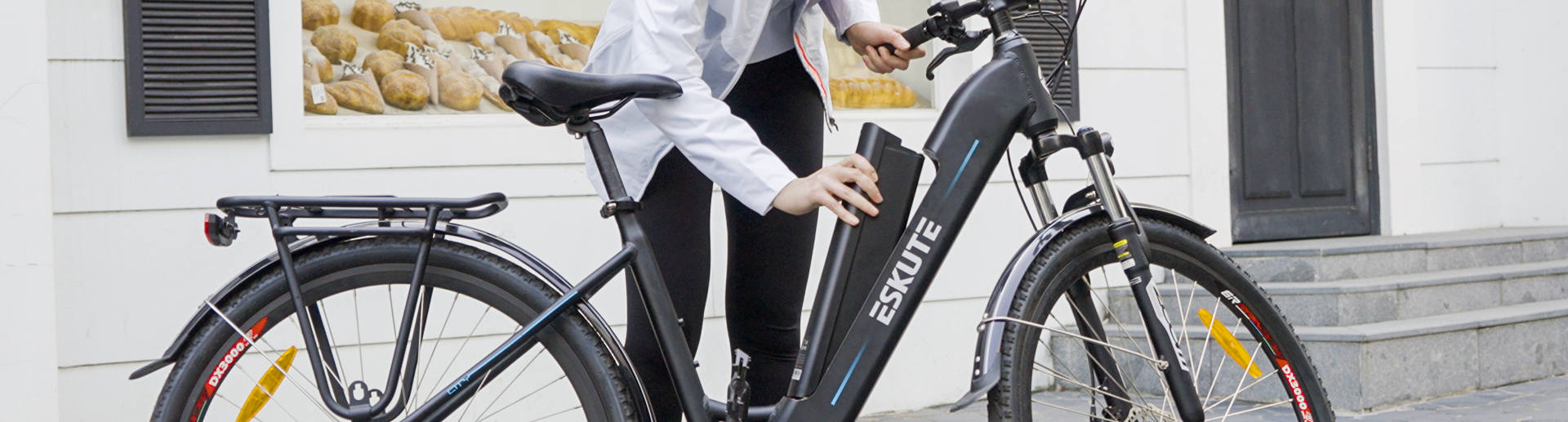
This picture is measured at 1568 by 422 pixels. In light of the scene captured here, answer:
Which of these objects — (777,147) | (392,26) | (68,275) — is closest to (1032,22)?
(392,26)

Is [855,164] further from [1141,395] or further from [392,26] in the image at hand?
[392,26]

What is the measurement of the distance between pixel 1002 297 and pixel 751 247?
1.78ft

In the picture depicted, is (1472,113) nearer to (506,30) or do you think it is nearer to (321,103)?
(506,30)

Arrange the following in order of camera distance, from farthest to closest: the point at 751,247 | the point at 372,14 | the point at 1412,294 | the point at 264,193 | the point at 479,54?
1. the point at 1412,294
2. the point at 479,54
3. the point at 372,14
4. the point at 264,193
5. the point at 751,247

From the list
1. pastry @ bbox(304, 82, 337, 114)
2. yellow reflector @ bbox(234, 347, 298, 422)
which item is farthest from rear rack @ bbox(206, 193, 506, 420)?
pastry @ bbox(304, 82, 337, 114)

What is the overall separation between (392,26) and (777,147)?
222 centimetres

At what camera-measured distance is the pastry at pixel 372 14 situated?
4262mm

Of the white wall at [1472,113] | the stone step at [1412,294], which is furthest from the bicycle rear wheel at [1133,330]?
the white wall at [1472,113]

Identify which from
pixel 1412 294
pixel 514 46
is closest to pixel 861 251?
pixel 514 46

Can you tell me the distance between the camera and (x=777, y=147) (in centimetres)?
249

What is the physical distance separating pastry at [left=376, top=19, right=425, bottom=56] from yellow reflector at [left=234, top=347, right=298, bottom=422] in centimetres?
222

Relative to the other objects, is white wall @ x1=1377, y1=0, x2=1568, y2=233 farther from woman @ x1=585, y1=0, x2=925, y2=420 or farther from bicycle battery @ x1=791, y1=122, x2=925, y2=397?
bicycle battery @ x1=791, y1=122, x2=925, y2=397

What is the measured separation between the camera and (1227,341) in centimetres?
241

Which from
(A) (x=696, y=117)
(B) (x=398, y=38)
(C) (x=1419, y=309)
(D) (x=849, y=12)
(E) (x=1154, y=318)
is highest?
(B) (x=398, y=38)
